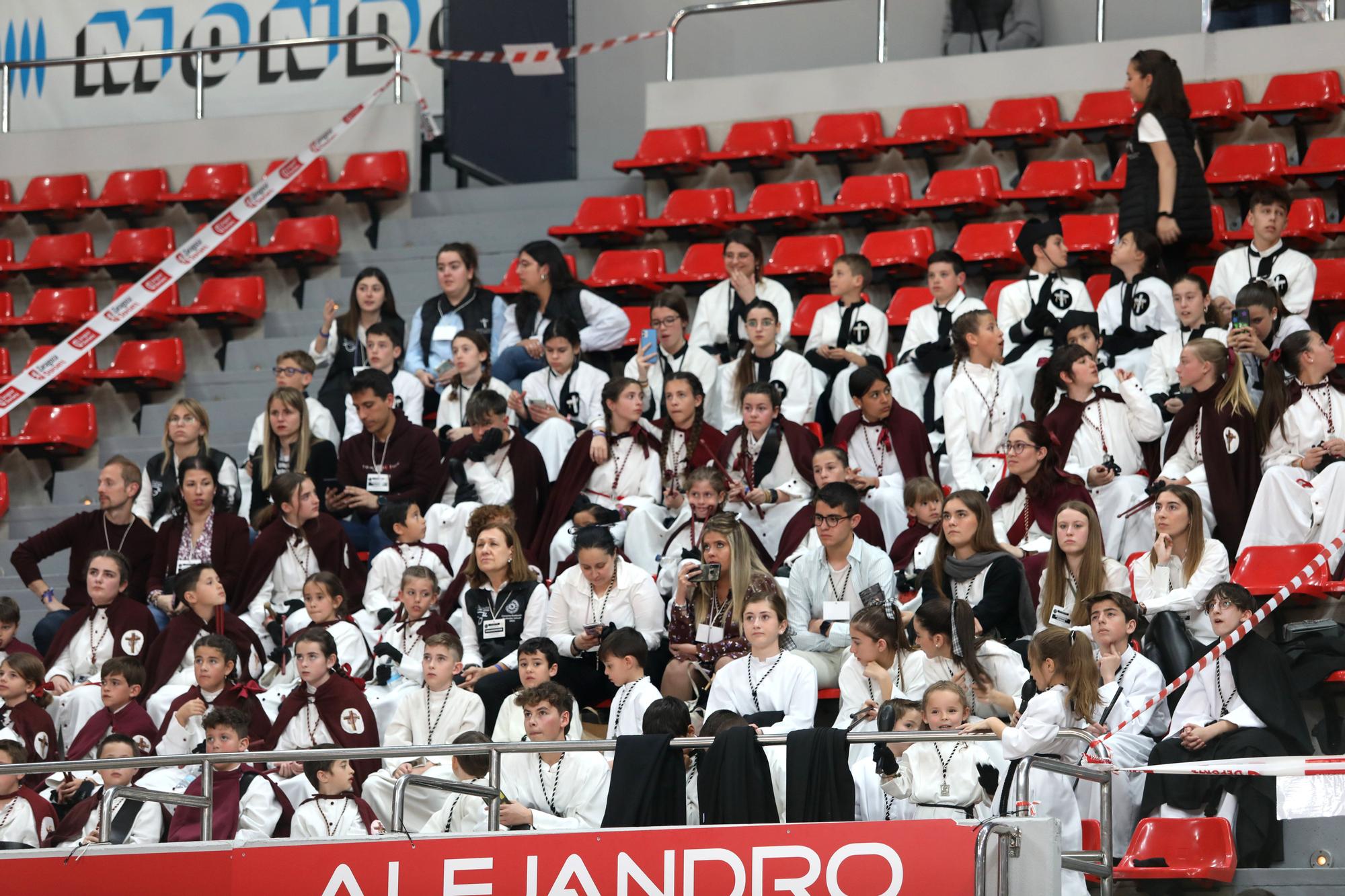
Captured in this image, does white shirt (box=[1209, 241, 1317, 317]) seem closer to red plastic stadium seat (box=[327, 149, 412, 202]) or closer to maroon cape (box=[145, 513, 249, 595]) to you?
maroon cape (box=[145, 513, 249, 595])

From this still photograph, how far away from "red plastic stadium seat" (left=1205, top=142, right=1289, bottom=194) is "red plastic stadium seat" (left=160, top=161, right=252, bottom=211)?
653 cm

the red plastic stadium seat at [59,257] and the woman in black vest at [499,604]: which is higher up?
the red plastic stadium seat at [59,257]

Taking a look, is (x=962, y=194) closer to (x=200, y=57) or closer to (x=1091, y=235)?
(x=1091, y=235)

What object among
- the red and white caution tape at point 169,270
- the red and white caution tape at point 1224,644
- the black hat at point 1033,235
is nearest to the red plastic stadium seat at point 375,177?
the red and white caution tape at point 169,270

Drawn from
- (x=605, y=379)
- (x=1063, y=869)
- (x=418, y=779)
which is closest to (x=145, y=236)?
(x=605, y=379)

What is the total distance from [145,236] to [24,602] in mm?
3297

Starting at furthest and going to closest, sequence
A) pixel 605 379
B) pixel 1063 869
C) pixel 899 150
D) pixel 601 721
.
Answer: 1. pixel 899 150
2. pixel 605 379
3. pixel 601 721
4. pixel 1063 869

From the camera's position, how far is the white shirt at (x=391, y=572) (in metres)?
8.45

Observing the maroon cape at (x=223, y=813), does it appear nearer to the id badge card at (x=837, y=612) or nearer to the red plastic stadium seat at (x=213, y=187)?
the id badge card at (x=837, y=612)

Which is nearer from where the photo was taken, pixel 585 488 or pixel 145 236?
pixel 585 488

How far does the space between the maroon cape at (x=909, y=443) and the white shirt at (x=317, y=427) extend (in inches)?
116

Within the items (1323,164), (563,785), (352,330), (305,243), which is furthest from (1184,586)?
(305,243)

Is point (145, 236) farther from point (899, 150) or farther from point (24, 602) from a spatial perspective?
point (899, 150)

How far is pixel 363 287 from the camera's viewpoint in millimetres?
10336
